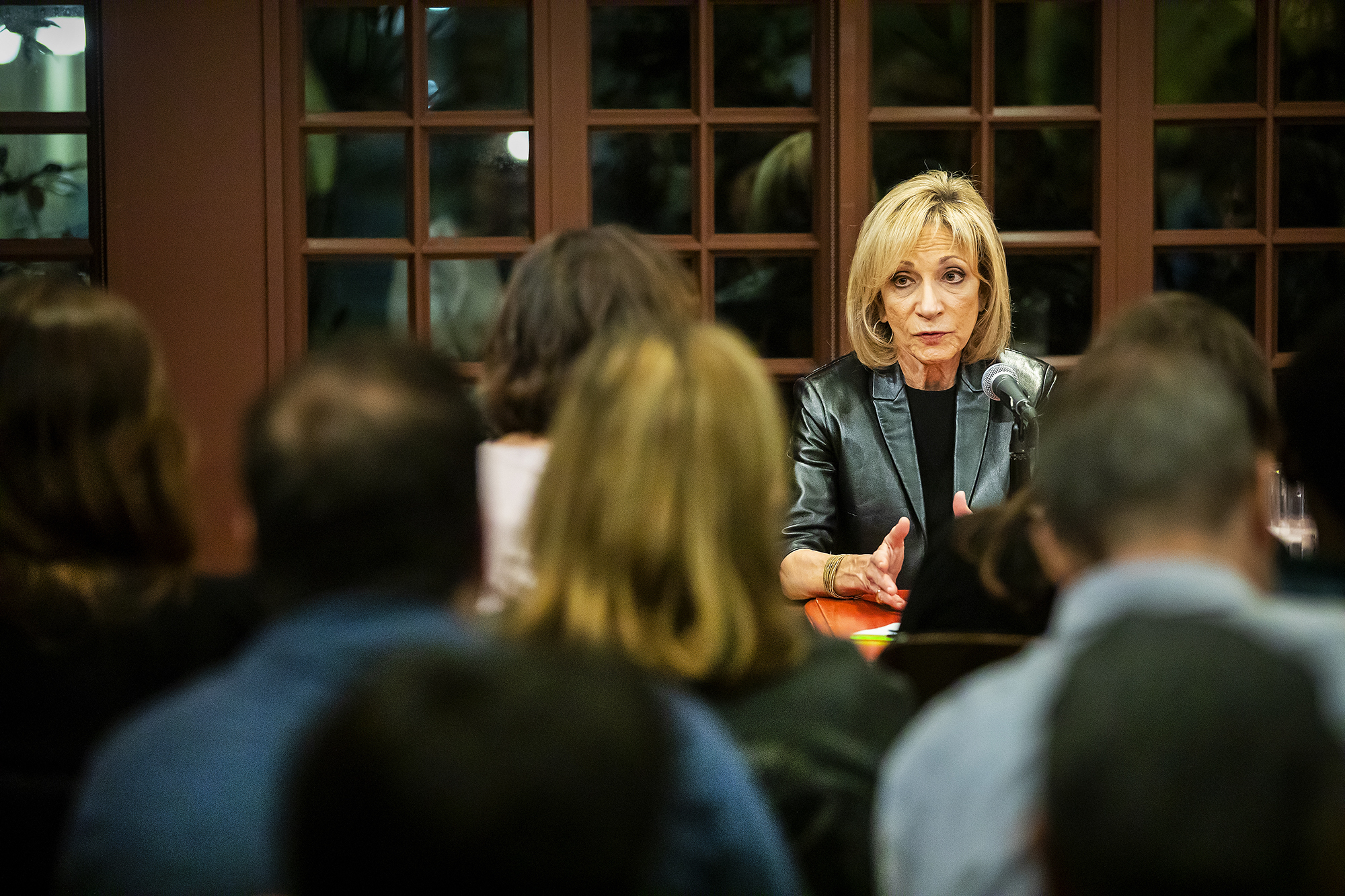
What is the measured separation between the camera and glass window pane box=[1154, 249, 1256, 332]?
12.4 feet

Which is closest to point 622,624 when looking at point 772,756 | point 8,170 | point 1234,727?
point 772,756

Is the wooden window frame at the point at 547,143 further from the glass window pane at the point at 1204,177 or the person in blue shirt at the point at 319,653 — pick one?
the person in blue shirt at the point at 319,653

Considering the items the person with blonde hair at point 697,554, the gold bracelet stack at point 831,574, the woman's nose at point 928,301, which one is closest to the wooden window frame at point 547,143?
the woman's nose at point 928,301

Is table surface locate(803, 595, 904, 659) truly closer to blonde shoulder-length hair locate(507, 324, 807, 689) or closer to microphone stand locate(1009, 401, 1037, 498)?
microphone stand locate(1009, 401, 1037, 498)

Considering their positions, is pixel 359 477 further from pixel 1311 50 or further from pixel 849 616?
pixel 1311 50

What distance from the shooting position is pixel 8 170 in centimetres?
354

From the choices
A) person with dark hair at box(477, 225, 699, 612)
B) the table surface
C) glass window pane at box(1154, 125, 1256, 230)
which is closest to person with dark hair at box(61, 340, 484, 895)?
person with dark hair at box(477, 225, 699, 612)

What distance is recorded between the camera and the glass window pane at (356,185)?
3.63 m

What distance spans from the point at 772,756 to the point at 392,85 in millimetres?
2780

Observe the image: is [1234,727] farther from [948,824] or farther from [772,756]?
[772,756]

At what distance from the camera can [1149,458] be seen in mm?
1110

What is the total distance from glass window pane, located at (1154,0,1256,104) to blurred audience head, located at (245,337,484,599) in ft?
10.1

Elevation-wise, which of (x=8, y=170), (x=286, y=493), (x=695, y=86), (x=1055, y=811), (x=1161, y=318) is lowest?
(x=1055, y=811)

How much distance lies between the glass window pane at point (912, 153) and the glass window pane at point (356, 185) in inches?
48.9
